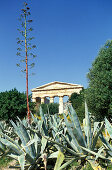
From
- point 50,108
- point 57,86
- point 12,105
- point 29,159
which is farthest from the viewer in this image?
point 57,86

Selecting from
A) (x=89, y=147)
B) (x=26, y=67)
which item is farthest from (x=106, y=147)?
(x=26, y=67)

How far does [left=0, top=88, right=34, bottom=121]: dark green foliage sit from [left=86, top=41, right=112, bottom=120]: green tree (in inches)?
209

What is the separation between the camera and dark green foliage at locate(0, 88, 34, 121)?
1291cm

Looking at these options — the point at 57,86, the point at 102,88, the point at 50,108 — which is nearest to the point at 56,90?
the point at 57,86

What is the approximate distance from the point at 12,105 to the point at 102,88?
689 cm

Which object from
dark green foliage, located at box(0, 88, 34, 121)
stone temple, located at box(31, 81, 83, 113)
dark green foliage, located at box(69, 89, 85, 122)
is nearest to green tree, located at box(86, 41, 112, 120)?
dark green foliage, located at box(69, 89, 85, 122)

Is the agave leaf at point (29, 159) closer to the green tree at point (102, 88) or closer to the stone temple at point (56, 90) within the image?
the green tree at point (102, 88)

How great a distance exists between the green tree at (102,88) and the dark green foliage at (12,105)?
5.32 meters

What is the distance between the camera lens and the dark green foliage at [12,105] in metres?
12.9

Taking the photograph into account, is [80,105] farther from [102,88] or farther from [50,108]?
[50,108]

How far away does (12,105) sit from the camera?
12906mm

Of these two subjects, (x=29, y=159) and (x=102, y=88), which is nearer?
(x=29, y=159)

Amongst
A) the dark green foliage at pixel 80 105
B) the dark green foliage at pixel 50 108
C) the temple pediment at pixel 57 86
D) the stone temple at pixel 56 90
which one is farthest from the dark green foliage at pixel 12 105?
the temple pediment at pixel 57 86

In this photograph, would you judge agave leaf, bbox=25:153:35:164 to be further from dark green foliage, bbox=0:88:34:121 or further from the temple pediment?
the temple pediment
